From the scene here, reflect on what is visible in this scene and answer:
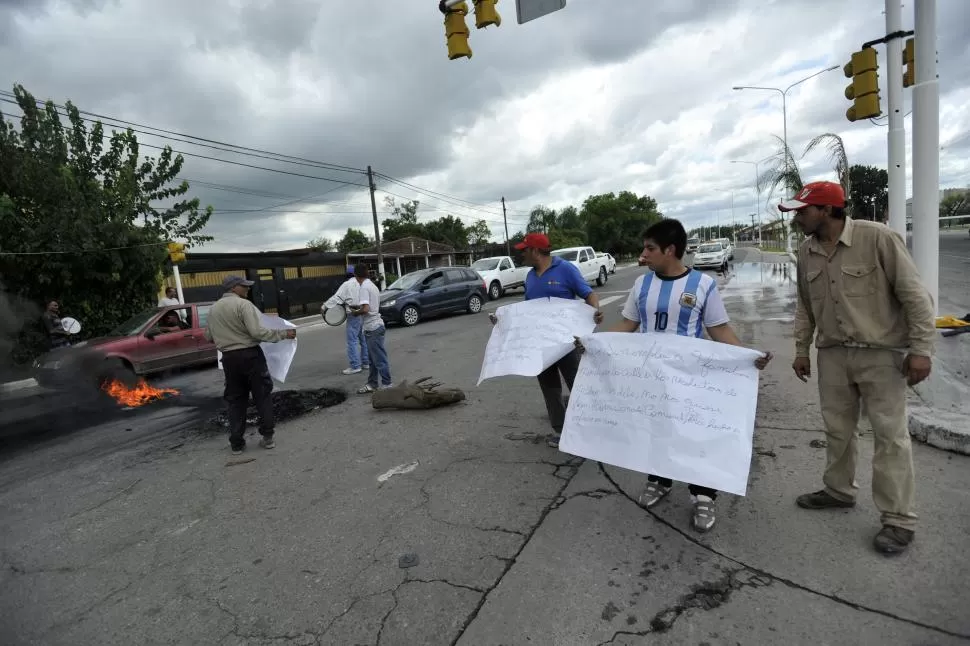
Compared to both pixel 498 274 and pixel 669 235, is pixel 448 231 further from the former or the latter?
pixel 669 235

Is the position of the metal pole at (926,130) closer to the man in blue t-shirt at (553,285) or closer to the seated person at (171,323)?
the man in blue t-shirt at (553,285)

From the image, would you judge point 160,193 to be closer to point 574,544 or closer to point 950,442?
point 574,544

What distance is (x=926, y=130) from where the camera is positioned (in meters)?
4.86

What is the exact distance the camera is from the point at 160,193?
1585 cm

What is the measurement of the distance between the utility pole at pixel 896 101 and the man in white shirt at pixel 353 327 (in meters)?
6.65

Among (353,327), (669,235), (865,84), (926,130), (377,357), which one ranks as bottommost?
(377,357)

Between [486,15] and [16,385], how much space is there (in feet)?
37.6

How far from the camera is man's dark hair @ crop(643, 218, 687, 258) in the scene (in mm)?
3035

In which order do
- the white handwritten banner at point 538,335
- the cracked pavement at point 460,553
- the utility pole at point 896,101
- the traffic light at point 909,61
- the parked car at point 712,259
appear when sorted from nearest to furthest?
1. the cracked pavement at point 460,553
2. the white handwritten banner at point 538,335
3. the traffic light at point 909,61
4. the utility pole at point 896,101
5. the parked car at point 712,259

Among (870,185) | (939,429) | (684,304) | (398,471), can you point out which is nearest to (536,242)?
(684,304)

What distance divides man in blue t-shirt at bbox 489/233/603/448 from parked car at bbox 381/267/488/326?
10.9 metres

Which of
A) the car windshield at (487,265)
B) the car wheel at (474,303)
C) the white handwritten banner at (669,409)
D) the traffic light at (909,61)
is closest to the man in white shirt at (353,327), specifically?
the white handwritten banner at (669,409)

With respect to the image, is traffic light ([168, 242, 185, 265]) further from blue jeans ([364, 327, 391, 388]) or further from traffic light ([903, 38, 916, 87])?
traffic light ([903, 38, 916, 87])

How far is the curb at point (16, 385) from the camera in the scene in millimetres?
10385
